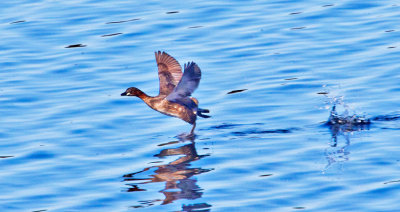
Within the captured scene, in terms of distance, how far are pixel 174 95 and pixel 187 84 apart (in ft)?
1.52

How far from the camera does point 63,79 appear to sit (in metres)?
14.5

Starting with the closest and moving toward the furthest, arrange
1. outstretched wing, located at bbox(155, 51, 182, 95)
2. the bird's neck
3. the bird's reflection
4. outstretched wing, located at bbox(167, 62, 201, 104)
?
the bird's reflection < outstretched wing, located at bbox(167, 62, 201, 104) < the bird's neck < outstretched wing, located at bbox(155, 51, 182, 95)

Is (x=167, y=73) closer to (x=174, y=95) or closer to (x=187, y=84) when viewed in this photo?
(x=174, y=95)

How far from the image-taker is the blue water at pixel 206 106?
9.38 m

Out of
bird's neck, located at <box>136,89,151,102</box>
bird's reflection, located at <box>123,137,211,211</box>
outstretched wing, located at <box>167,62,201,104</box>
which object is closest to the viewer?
bird's reflection, located at <box>123,137,211,211</box>

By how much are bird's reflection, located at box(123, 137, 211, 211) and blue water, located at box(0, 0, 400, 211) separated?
1.0 inches

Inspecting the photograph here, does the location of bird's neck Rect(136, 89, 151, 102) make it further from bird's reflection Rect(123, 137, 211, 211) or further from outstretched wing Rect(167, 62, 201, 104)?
bird's reflection Rect(123, 137, 211, 211)

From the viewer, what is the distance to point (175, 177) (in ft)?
32.5

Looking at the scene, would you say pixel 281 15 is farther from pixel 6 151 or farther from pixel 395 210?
pixel 395 210

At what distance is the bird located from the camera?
11484 millimetres

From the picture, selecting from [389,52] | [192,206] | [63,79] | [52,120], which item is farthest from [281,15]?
[192,206]

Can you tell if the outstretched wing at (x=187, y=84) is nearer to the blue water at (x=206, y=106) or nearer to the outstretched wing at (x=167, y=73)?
the outstretched wing at (x=167, y=73)

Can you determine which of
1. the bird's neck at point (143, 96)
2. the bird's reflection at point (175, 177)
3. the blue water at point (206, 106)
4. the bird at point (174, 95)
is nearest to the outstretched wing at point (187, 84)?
the bird at point (174, 95)

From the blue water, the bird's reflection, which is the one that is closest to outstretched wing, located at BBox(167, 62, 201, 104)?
the blue water
